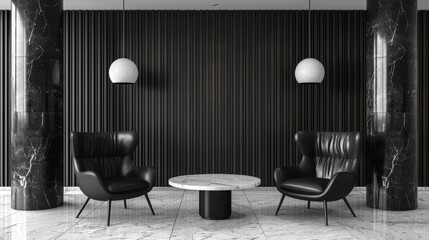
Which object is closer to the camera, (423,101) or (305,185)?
(305,185)

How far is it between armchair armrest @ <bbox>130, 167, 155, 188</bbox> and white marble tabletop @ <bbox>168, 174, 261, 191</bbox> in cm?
34

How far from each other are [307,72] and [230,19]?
1.54 m

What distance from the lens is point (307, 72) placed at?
5277 mm

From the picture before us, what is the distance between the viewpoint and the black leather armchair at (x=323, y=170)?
4133mm

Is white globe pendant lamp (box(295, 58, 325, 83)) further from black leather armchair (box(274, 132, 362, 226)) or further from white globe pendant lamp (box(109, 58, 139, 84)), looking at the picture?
white globe pendant lamp (box(109, 58, 139, 84))

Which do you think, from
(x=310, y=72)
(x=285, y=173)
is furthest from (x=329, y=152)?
(x=310, y=72)

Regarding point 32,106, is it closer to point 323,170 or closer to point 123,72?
point 123,72

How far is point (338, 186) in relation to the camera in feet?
13.5

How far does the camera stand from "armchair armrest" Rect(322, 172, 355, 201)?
13.3 ft

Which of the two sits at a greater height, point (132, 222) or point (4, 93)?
point (4, 93)

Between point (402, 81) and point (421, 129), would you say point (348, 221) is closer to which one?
point (402, 81)

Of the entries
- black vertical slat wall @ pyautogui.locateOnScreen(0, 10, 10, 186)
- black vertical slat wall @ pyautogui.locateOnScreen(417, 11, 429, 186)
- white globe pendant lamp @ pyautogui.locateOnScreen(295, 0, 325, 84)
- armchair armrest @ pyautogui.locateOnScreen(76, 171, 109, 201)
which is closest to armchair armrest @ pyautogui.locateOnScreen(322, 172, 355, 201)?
white globe pendant lamp @ pyautogui.locateOnScreen(295, 0, 325, 84)

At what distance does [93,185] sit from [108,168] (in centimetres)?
69

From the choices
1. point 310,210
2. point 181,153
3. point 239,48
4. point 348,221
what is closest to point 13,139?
point 181,153
